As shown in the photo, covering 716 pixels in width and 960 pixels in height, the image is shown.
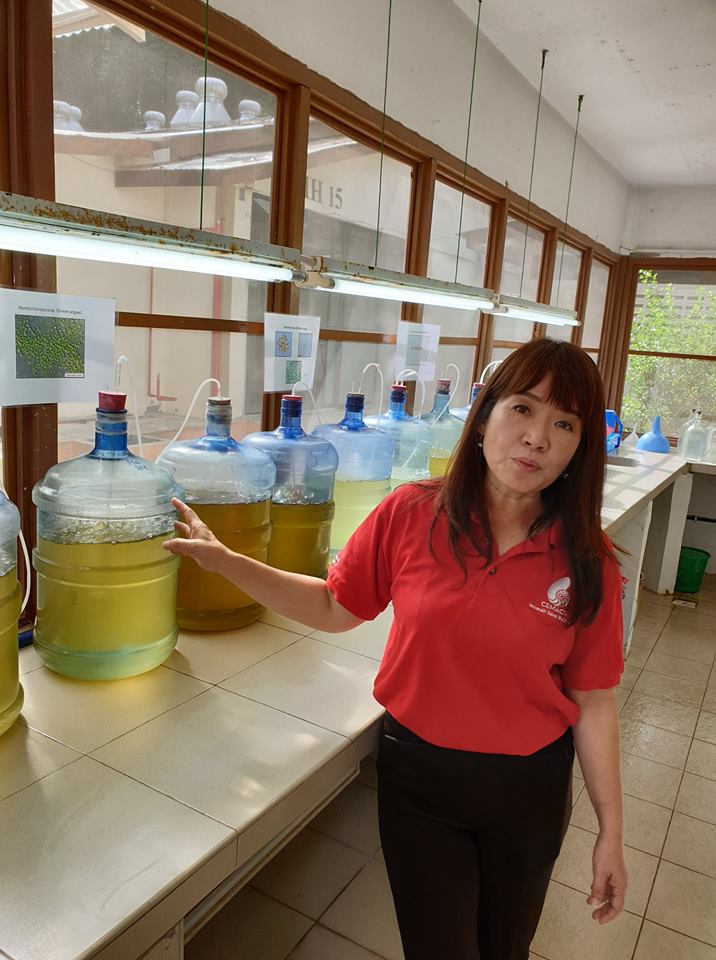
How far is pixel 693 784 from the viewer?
2.80 meters

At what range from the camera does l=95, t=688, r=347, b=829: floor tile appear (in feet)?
3.81

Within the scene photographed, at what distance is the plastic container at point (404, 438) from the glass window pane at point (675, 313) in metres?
4.22

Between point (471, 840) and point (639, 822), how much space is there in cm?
155

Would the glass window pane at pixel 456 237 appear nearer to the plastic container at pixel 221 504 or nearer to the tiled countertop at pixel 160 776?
the plastic container at pixel 221 504

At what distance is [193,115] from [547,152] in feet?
9.71

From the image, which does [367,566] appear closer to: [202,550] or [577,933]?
[202,550]

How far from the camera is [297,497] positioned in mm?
2051

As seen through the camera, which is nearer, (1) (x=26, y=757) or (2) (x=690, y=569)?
(1) (x=26, y=757)

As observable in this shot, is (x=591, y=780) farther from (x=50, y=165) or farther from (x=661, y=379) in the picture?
(x=661, y=379)

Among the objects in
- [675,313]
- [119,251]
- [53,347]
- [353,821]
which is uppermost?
[675,313]

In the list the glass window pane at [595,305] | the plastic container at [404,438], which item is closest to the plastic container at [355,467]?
the plastic container at [404,438]

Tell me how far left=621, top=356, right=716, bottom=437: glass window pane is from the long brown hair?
215 inches

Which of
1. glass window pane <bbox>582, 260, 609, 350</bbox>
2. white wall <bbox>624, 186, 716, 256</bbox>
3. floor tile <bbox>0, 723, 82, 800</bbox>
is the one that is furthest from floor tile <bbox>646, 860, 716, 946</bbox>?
white wall <bbox>624, 186, 716, 256</bbox>

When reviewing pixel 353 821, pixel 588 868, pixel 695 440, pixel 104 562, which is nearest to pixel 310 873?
pixel 353 821
